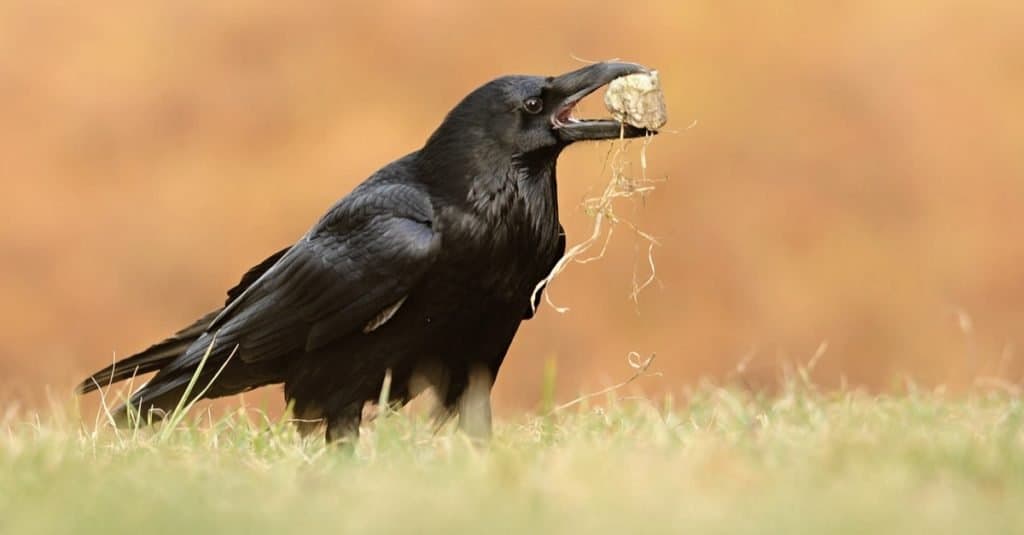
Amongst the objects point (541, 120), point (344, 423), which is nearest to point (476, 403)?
point (344, 423)

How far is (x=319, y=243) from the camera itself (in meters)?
5.06

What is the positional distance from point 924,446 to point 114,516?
63.3 inches

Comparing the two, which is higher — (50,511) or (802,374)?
(50,511)

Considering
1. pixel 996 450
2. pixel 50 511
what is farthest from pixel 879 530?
pixel 50 511

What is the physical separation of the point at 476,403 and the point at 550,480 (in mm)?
1836

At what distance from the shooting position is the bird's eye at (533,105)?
4.82 meters

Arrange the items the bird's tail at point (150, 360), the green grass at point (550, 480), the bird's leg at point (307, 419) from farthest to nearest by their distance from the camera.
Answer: the bird's tail at point (150, 360) < the bird's leg at point (307, 419) < the green grass at point (550, 480)

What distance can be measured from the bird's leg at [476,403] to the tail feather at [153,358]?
3.60 feet

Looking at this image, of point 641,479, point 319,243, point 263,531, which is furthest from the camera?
point 319,243

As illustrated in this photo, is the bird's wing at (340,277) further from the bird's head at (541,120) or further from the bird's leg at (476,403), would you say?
the bird's leg at (476,403)

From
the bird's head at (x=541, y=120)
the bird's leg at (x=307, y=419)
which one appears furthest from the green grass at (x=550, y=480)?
the bird's head at (x=541, y=120)

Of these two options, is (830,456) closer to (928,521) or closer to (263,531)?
(928,521)

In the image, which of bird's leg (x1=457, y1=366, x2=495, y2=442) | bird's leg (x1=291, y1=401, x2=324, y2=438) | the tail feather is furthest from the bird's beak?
the tail feather

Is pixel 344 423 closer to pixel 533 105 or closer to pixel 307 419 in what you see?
pixel 307 419
